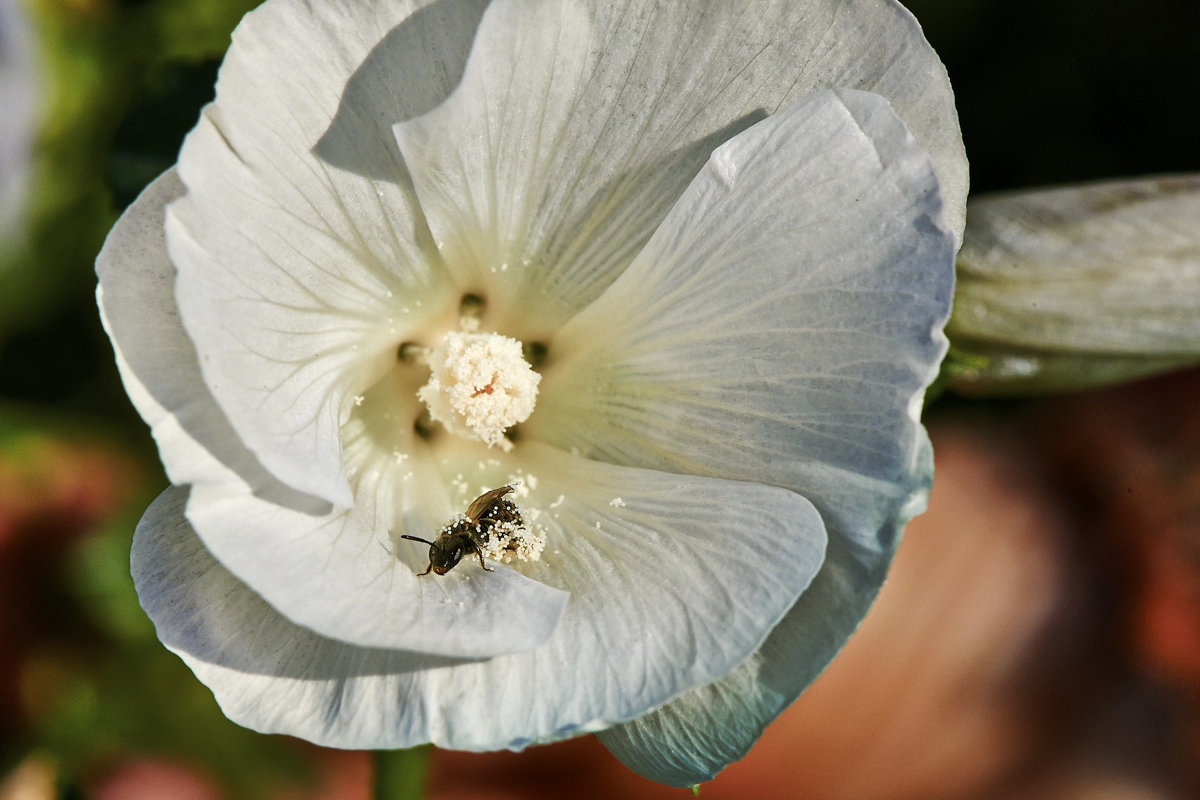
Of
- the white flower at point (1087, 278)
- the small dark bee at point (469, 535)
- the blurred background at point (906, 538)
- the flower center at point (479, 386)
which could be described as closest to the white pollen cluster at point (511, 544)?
the small dark bee at point (469, 535)

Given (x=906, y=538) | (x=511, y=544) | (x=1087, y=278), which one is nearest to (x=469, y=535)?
(x=511, y=544)

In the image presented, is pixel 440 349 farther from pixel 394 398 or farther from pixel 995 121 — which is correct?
pixel 995 121

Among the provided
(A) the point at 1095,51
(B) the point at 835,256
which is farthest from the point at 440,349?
(A) the point at 1095,51

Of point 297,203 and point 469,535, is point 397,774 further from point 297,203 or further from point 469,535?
point 297,203

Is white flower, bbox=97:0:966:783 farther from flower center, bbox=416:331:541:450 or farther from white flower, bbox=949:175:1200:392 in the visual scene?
white flower, bbox=949:175:1200:392

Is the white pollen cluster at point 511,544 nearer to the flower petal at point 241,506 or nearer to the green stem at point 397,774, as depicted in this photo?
the flower petal at point 241,506
